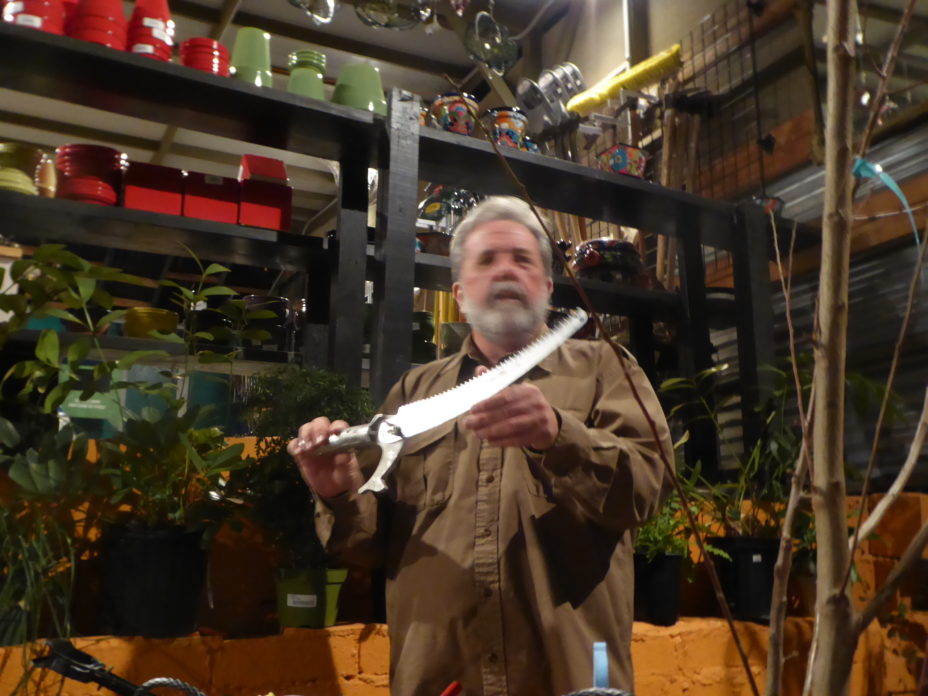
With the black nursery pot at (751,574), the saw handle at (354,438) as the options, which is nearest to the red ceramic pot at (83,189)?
the saw handle at (354,438)

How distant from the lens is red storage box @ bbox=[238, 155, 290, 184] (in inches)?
72.5

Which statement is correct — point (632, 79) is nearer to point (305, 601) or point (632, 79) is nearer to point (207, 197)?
point (207, 197)

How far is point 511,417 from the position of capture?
0.81 meters

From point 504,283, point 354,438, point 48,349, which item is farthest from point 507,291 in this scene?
point 48,349

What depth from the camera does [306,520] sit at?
1.30m

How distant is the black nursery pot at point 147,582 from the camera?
1.18 m

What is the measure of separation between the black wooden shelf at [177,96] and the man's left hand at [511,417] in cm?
102

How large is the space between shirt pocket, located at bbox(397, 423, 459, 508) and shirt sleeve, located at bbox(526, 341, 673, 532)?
0.12m

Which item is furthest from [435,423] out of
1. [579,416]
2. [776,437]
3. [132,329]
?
[132,329]

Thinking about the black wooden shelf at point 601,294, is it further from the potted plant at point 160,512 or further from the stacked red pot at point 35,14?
the stacked red pot at point 35,14

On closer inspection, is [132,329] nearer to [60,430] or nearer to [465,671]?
[60,430]

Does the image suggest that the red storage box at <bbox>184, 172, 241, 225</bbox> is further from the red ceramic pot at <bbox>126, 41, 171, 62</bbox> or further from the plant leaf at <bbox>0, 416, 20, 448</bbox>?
the plant leaf at <bbox>0, 416, 20, 448</bbox>

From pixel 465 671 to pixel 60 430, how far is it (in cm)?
73

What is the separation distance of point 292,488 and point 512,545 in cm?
44
